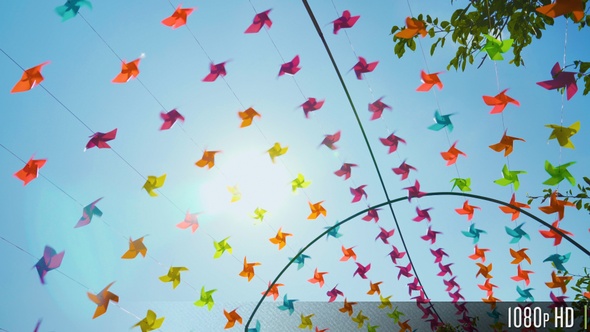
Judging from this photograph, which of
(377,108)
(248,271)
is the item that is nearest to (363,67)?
(377,108)

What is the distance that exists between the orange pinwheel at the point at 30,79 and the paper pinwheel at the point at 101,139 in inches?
27.2

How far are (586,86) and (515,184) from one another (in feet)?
4.10

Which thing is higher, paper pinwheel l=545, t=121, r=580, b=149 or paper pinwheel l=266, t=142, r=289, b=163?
paper pinwheel l=266, t=142, r=289, b=163

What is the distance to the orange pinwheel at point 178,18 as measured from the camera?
364 centimetres

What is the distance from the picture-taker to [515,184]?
14.3 ft

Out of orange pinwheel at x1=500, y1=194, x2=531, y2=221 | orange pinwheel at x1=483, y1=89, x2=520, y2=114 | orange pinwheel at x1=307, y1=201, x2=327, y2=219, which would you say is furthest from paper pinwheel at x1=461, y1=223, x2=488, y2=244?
orange pinwheel at x1=483, y1=89, x2=520, y2=114

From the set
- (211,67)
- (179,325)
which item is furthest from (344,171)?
(179,325)

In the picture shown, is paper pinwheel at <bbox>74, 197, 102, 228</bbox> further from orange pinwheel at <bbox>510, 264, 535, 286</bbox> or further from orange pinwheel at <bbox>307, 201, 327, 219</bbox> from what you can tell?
orange pinwheel at <bbox>510, 264, 535, 286</bbox>

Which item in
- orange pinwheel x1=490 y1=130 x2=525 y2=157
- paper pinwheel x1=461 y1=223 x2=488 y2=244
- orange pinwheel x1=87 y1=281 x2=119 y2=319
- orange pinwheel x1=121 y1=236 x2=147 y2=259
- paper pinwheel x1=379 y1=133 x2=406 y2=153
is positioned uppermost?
paper pinwheel x1=379 y1=133 x2=406 y2=153

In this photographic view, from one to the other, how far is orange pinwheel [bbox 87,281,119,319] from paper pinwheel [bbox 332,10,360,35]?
3204 mm

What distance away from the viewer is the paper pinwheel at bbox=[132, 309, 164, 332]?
455cm

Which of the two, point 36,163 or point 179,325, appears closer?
point 36,163

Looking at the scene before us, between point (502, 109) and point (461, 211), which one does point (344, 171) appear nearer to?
point (461, 211)

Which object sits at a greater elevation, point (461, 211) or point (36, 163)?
point (461, 211)
